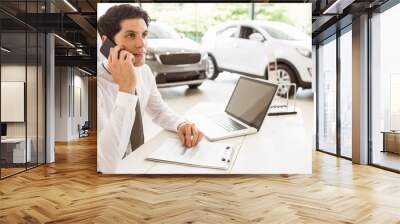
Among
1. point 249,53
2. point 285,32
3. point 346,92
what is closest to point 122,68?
point 249,53

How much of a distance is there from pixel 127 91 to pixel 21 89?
2.05 meters

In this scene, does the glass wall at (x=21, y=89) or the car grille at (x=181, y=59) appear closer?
the glass wall at (x=21, y=89)

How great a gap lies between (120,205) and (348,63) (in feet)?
20.7

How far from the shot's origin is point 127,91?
6336 mm

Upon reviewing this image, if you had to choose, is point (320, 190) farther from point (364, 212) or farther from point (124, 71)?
point (124, 71)

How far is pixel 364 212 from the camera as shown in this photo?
14.0ft

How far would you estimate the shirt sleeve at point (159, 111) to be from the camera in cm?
649

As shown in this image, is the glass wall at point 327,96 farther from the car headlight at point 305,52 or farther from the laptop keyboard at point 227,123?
the laptop keyboard at point 227,123

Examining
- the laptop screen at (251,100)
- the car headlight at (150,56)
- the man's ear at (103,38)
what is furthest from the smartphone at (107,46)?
the laptop screen at (251,100)

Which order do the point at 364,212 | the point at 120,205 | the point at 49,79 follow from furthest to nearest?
the point at 49,79 → the point at 120,205 → the point at 364,212

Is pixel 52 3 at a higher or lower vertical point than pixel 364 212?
higher

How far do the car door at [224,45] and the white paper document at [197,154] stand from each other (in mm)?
1281

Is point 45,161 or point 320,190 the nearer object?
point 320,190

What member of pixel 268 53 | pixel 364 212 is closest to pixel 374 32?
pixel 268 53
